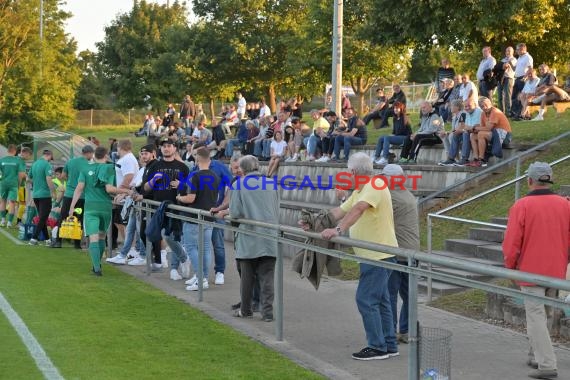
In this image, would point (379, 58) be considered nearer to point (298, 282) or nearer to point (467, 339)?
point (298, 282)

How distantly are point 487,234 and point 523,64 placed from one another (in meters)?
8.54

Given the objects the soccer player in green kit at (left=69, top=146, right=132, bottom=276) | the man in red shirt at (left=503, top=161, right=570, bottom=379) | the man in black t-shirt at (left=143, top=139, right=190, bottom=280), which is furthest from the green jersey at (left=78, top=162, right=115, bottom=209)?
the man in red shirt at (left=503, top=161, right=570, bottom=379)

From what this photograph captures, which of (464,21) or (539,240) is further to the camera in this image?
(464,21)

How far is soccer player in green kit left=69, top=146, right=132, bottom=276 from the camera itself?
44.3 ft

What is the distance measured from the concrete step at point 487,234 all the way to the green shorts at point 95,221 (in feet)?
18.2

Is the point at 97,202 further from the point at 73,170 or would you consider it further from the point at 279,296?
the point at 279,296

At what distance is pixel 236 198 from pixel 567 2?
1897 cm

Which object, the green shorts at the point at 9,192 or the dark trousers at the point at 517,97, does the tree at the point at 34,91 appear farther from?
the dark trousers at the point at 517,97

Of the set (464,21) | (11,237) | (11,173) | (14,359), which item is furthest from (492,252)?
(11,173)

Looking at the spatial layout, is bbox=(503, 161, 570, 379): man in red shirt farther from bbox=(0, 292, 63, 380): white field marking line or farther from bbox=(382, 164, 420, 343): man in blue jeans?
bbox=(0, 292, 63, 380): white field marking line

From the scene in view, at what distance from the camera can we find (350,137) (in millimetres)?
20844

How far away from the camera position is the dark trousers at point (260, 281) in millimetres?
10242

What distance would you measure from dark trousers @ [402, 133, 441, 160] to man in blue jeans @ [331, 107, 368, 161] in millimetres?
2240

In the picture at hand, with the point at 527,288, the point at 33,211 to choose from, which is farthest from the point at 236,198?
the point at 33,211
